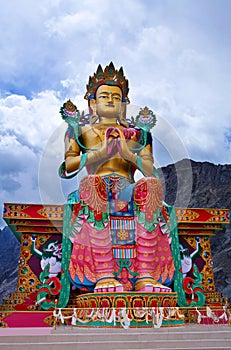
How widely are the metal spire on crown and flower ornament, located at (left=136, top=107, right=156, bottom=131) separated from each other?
605 mm

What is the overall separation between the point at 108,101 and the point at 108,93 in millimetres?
186

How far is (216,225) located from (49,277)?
4121 mm

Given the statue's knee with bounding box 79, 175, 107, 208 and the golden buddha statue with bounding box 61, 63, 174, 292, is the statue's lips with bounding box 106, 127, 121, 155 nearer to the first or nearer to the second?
the golden buddha statue with bounding box 61, 63, 174, 292

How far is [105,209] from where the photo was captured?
7023 mm

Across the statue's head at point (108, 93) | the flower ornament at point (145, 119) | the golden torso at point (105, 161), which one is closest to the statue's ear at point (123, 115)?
the statue's head at point (108, 93)

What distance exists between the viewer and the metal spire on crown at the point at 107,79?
8.64m

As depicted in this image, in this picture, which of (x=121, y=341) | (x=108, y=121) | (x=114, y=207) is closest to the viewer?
(x=121, y=341)

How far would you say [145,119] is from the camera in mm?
8797

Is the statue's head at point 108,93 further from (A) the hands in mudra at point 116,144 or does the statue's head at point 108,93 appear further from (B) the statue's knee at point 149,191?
(B) the statue's knee at point 149,191

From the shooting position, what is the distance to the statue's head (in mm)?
8484

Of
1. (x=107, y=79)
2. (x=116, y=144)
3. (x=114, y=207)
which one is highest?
(x=107, y=79)

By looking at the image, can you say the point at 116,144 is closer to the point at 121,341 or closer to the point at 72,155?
the point at 72,155

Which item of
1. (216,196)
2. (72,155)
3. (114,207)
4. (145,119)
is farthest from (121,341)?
(216,196)

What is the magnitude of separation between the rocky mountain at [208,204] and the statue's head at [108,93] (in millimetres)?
12132
